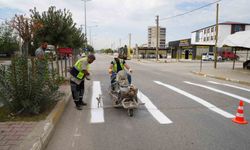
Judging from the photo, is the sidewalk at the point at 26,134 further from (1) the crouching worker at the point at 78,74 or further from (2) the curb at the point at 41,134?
(1) the crouching worker at the point at 78,74

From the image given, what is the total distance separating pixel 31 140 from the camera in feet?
12.7

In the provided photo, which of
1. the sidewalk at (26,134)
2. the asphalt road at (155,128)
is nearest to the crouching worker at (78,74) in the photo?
the asphalt road at (155,128)

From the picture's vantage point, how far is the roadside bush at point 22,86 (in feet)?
17.3

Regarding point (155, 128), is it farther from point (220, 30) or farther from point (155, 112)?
point (220, 30)

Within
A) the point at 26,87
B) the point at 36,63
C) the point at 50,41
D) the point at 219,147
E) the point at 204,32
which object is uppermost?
the point at 204,32

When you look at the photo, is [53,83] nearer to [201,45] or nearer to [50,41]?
[50,41]

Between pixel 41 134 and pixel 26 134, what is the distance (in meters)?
0.30

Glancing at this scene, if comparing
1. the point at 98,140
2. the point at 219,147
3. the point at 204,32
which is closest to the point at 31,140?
the point at 98,140

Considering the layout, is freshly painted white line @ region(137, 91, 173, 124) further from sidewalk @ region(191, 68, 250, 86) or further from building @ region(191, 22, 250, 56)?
building @ region(191, 22, 250, 56)

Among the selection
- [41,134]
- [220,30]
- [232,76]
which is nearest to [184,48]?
[220,30]

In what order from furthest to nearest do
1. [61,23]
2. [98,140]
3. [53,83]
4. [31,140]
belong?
[61,23] → [53,83] → [98,140] → [31,140]

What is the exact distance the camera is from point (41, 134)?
4.15 metres

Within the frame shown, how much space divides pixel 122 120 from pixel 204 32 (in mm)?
90933

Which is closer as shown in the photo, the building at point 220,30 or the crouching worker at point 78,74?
the crouching worker at point 78,74
